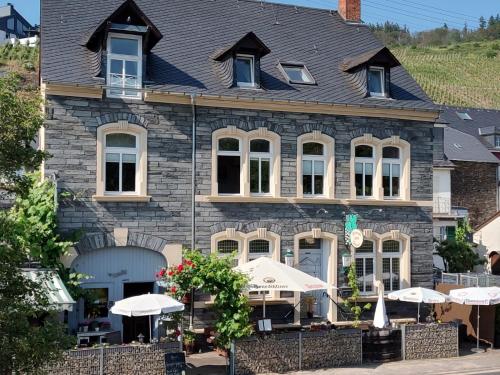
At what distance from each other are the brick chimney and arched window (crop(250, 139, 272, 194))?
28.0ft

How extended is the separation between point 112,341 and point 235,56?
959 cm

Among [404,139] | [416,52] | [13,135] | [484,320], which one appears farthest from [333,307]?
[416,52]

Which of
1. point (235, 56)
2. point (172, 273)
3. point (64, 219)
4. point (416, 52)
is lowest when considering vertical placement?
point (172, 273)

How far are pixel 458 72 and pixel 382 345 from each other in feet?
360

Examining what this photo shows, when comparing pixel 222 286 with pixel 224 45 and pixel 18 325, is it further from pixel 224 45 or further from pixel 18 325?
pixel 224 45

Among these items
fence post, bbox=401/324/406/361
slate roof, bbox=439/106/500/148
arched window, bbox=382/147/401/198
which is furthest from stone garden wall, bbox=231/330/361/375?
slate roof, bbox=439/106/500/148

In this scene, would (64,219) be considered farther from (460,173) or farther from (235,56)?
(460,173)

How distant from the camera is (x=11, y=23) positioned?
352ft

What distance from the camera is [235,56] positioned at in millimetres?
21891

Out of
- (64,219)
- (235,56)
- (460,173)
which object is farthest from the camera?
(460,173)

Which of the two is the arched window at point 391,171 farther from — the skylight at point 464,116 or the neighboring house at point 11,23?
the neighboring house at point 11,23

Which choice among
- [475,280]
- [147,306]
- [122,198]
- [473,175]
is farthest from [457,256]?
[473,175]

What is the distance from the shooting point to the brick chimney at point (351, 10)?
27516 millimetres

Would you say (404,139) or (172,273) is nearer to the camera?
(172,273)
